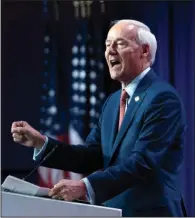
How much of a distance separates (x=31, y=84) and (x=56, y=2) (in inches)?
17.3

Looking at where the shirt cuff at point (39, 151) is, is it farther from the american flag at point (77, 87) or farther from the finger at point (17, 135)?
the american flag at point (77, 87)

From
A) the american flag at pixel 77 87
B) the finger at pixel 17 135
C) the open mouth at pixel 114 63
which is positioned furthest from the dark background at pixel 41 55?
the finger at pixel 17 135

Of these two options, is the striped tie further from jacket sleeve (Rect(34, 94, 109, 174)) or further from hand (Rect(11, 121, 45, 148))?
hand (Rect(11, 121, 45, 148))

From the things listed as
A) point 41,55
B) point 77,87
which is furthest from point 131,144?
point 41,55

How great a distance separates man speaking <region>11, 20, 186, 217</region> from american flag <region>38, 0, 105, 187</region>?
1.90ft

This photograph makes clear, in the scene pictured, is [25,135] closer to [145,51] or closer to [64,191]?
[64,191]

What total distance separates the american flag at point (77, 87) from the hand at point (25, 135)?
0.72 meters

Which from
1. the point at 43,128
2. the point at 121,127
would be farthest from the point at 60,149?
the point at 43,128

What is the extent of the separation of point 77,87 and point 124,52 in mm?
745

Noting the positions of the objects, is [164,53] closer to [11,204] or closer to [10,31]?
[10,31]

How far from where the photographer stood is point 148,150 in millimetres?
1429

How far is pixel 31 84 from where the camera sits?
7.71ft

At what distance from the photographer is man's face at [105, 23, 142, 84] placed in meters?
1.64

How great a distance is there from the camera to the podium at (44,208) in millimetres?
1175
